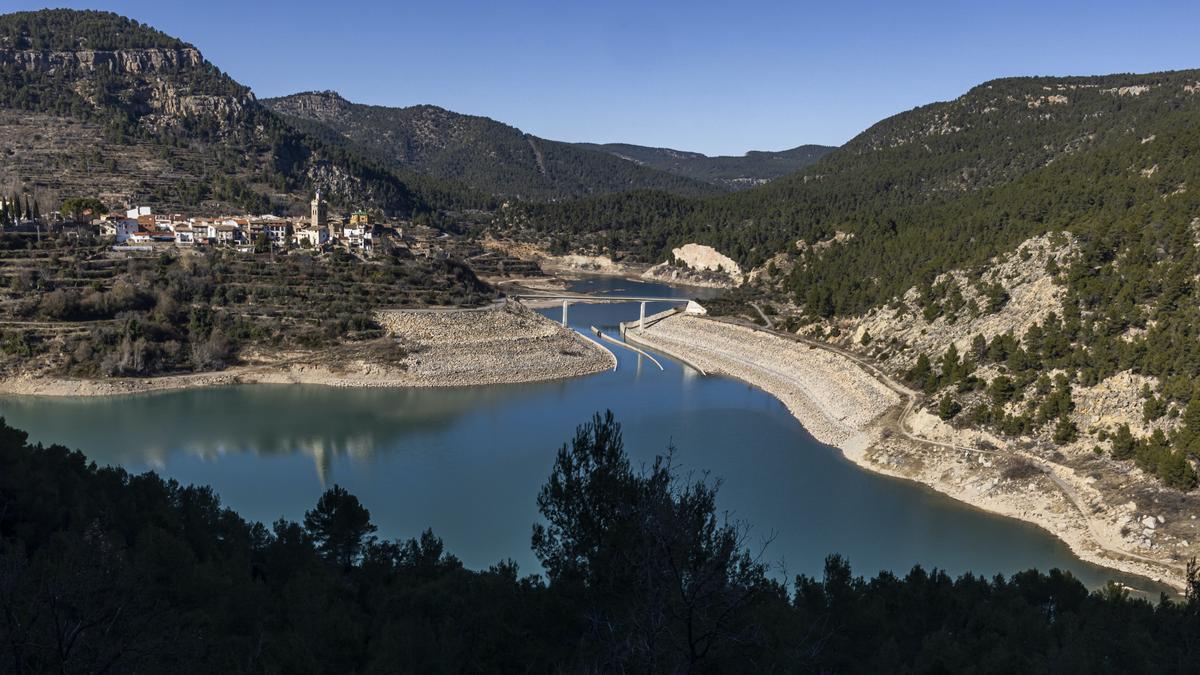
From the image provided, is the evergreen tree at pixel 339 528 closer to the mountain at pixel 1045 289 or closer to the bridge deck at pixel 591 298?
the mountain at pixel 1045 289

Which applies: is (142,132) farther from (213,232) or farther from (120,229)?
(213,232)

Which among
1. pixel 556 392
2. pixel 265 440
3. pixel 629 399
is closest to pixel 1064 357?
pixel 629 399

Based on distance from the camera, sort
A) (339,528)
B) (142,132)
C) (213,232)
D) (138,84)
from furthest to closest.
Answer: (138,84), (142,132), (213,232), (339,528)

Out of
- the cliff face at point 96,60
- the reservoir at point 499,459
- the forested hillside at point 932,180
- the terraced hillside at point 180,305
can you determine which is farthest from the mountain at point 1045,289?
the cliff face at point 96,60

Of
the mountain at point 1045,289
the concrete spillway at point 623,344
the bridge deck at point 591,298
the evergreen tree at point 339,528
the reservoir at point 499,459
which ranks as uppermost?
the mountain at point 1045,289

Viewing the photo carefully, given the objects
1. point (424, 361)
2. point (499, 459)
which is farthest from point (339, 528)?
point (424, 361)

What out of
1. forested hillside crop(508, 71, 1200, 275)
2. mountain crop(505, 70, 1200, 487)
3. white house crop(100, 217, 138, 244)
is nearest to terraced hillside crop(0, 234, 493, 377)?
white house crop(100, 217, 138, 244)
